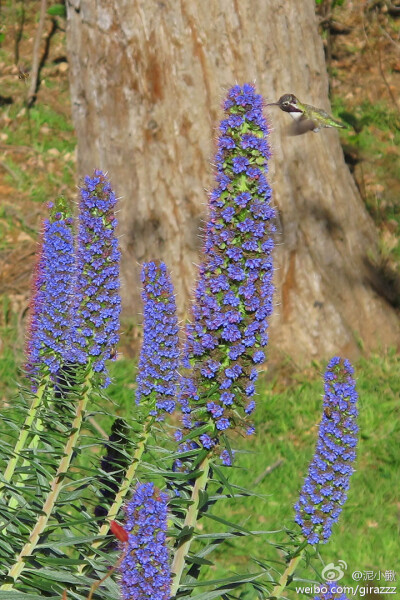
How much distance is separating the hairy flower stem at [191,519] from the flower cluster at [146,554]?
61 cm

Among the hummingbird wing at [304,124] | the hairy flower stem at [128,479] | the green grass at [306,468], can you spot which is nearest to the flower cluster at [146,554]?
the hairy flower stem at [128,479]

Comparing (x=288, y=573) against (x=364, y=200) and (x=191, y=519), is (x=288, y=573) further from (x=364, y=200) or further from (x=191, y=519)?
(x=364, y=200)

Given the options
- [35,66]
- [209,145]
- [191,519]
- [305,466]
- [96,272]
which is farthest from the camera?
[35,66]

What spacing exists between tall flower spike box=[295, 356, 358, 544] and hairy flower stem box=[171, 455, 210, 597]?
1.07 ft

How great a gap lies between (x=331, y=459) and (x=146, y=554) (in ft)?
3.07

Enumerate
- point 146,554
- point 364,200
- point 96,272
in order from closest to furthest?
1. point 146,554
2. point 96,272
3. point 364,200

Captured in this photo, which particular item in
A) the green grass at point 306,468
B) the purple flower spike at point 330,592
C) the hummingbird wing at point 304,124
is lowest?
the green grass at point 306,468

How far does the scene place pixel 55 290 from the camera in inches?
122

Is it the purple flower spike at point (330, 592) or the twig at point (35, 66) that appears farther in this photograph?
the twig at point (35, 66)

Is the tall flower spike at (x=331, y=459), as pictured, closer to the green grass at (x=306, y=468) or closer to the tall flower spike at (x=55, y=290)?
the tall flower spike at (x=55, y=290)

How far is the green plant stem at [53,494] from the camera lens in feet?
9.95

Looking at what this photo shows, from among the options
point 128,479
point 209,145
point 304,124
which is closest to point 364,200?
point 209,145

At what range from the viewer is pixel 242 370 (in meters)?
2.77

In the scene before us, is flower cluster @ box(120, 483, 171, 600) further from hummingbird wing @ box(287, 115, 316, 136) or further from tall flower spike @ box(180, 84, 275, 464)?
hummingbird wing @ box(287, 115, 316, 136)
